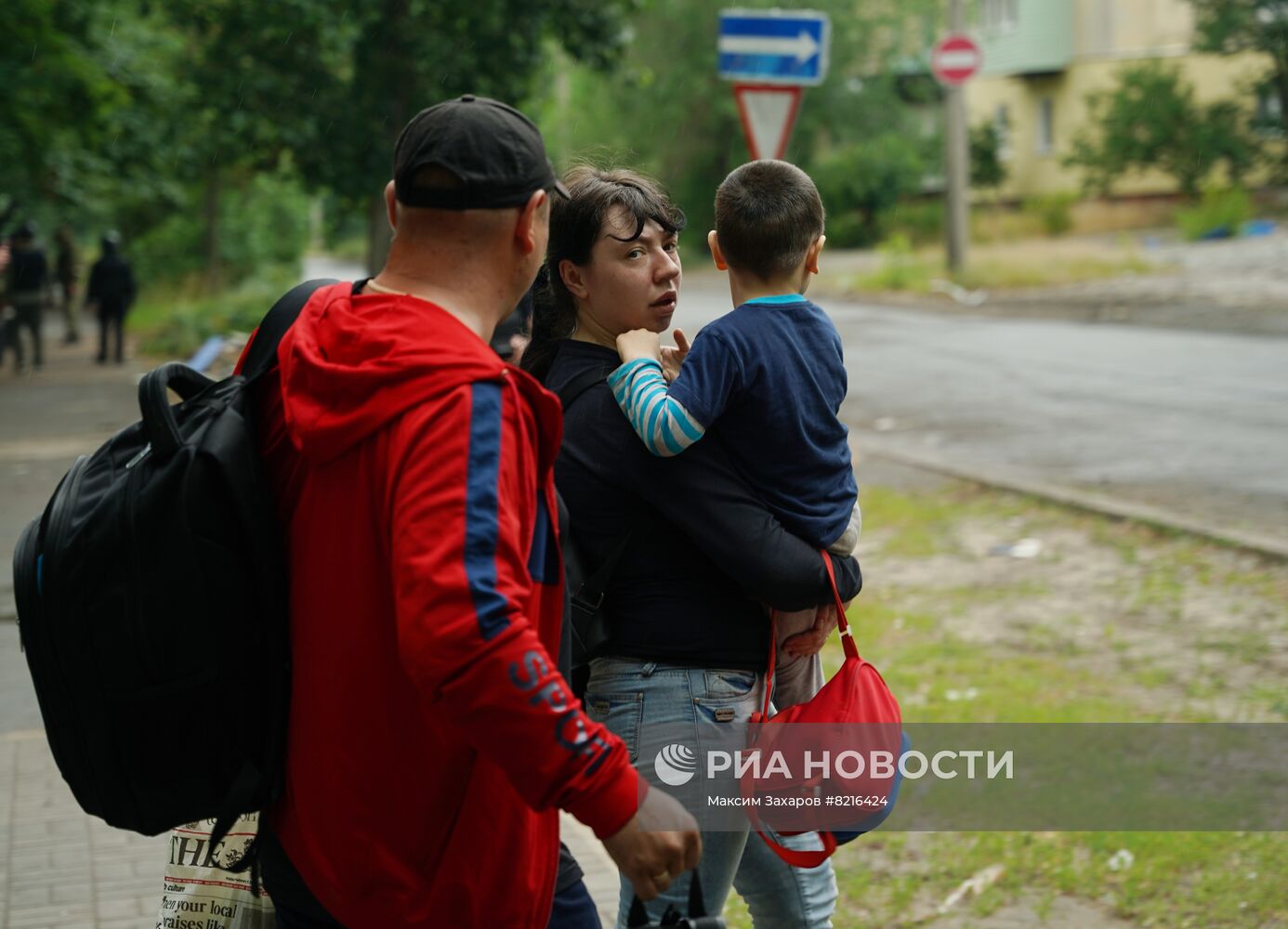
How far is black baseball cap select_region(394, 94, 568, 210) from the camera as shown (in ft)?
6.64

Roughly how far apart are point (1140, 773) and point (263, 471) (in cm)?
348

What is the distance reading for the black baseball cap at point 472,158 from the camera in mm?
2025

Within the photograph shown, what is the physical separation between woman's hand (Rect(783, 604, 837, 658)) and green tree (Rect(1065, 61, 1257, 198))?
3748 cm

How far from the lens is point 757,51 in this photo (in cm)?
900

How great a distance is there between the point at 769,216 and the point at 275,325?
0.86 meters

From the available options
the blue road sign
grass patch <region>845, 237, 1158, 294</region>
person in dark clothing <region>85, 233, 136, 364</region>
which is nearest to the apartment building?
grass patch <region>845, 237, 1158, 294</region>

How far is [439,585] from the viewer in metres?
1.86

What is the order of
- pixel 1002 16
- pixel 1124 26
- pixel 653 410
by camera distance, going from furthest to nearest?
pixel 1002 16
pixel 1124 26
pixel 653 410

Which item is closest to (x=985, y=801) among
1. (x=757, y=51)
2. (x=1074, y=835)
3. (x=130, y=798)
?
(x=1074, y=835)

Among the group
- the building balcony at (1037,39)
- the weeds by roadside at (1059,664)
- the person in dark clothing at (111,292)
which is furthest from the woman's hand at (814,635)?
the building balcony at (1037,39)

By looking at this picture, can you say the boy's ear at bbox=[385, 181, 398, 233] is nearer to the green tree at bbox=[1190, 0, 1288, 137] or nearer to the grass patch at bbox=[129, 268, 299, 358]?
the grass patch at bbox=[129, 268, 299, 358]

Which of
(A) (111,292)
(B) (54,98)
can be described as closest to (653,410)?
(B) (54,98)

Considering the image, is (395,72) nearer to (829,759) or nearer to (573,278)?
(573,278)

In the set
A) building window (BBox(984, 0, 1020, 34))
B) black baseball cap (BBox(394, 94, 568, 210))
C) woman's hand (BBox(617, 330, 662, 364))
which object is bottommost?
woman's hand (BBox(617, 330, 662, 364))
